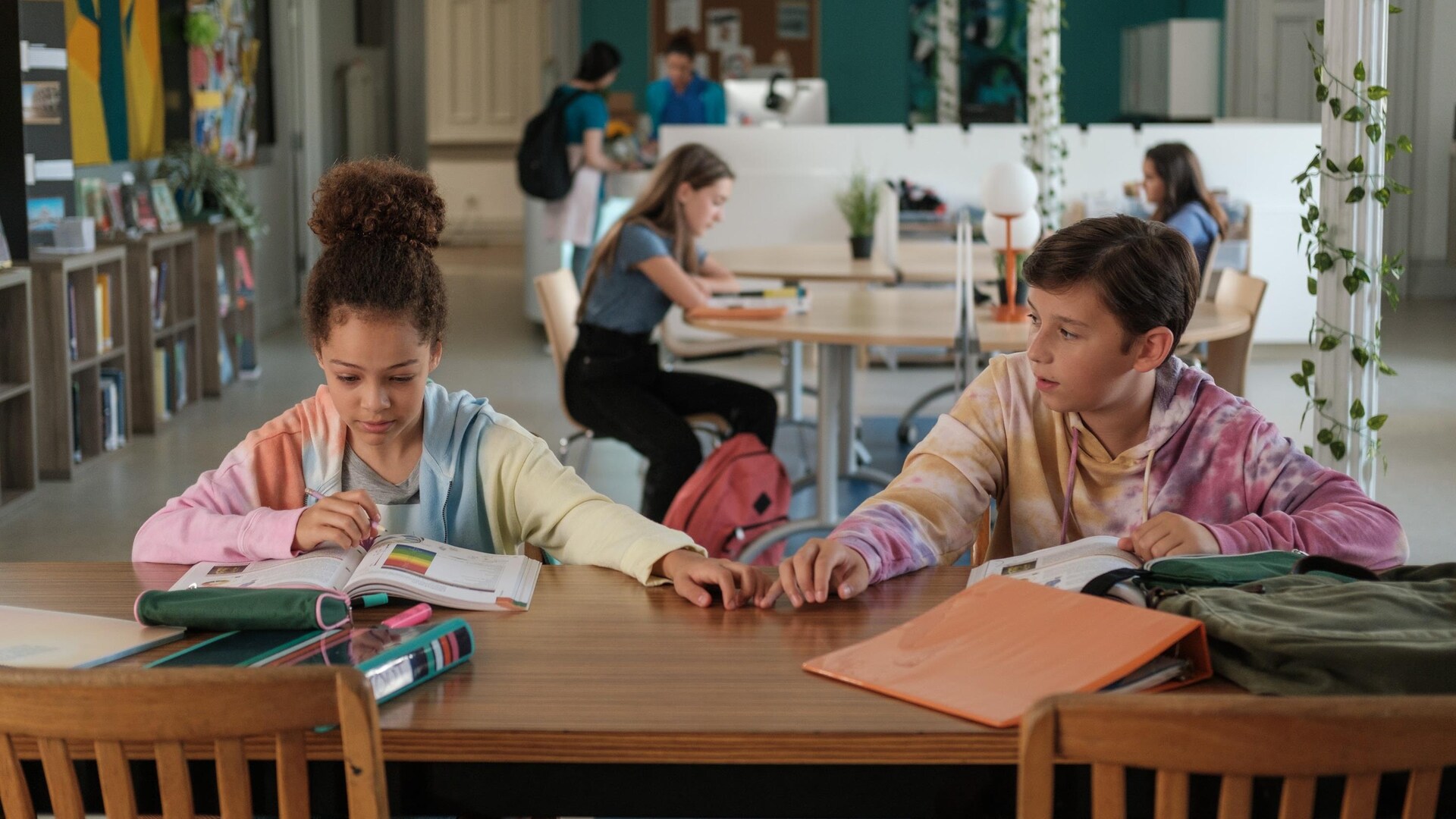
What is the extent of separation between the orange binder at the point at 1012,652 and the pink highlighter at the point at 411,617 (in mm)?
370

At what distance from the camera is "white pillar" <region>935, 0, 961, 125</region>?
460 inches

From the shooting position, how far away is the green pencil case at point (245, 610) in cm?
133

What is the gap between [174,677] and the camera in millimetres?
938

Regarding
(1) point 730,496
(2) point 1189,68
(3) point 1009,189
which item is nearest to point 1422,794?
(1) point 730,496

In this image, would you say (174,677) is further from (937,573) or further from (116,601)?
(937,573)

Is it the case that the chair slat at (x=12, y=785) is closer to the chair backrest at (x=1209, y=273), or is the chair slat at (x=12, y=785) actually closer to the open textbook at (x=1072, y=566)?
the open textbook at (x=1072, y=566)

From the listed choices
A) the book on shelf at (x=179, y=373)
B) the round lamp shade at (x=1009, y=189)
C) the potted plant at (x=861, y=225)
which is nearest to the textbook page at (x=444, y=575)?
the round lamp shade at (x=1009, y=189)

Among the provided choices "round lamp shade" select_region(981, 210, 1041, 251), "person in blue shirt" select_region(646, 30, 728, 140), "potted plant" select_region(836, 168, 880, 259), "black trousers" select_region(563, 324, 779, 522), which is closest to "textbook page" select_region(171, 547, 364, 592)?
"black trousers" select_region(563, 324, 779, 522)

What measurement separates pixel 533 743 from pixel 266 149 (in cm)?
758

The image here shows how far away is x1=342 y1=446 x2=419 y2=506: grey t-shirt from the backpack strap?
32.1 inches

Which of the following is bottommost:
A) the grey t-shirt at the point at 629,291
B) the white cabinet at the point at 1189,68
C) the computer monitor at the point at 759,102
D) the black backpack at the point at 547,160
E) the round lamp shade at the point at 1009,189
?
the grey t-shirt at the point at 629,291

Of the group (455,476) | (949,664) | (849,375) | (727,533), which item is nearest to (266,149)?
A: (849,375)

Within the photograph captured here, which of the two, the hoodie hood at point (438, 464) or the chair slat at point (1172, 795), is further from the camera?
the hoodie hood at point (438, 464)

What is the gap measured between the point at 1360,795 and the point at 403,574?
2.92ft
